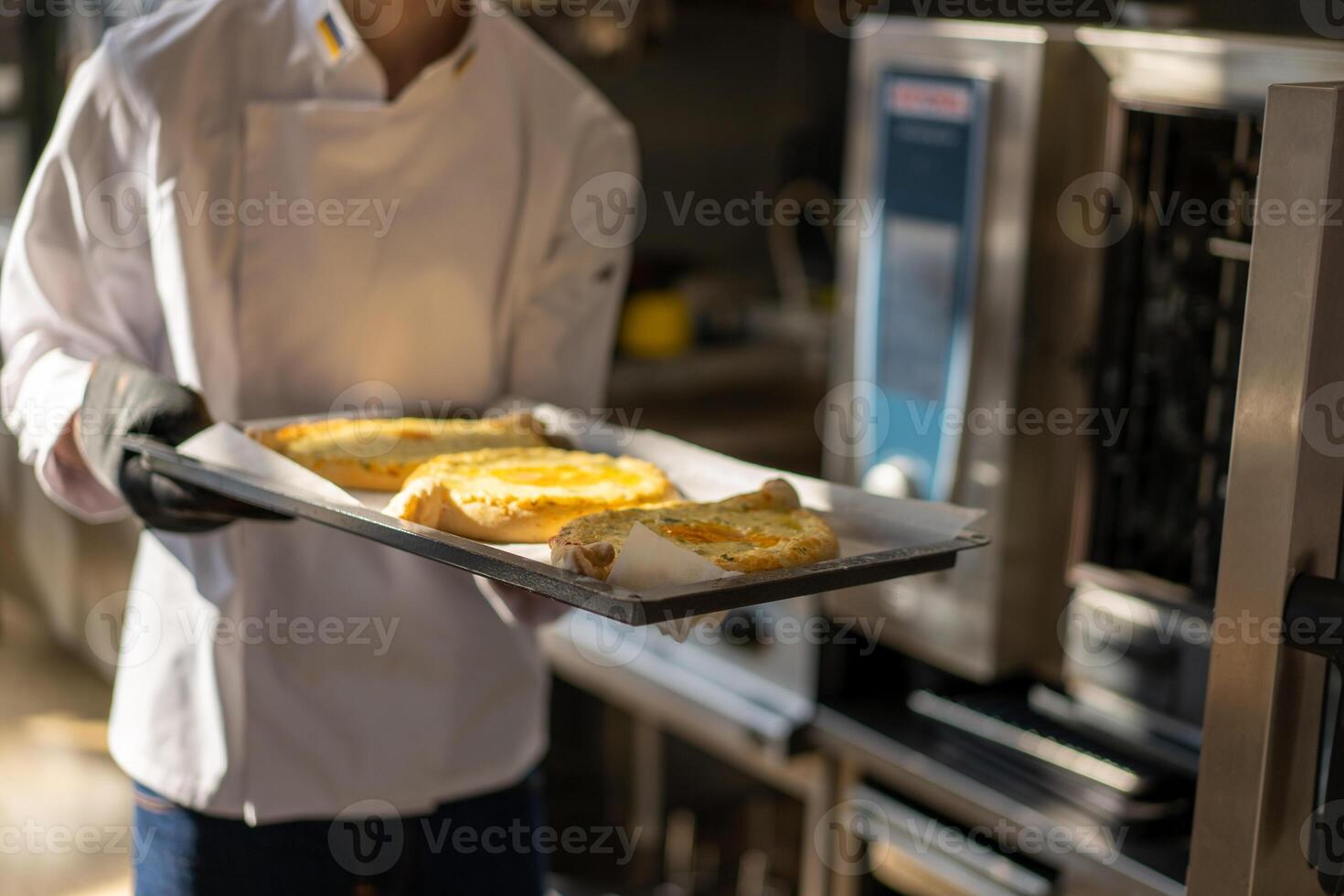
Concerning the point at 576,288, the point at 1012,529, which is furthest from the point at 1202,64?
the point at 576,288

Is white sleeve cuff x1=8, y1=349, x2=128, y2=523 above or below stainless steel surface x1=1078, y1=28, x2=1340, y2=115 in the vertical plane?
below

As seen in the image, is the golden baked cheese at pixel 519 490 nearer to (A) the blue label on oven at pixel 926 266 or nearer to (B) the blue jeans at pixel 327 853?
(B) the blue jeans at pixel 327 853

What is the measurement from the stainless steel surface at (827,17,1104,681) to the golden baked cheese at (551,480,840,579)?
0.61 metres

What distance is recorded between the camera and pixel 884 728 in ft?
6.07

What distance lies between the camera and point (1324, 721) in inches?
38.3

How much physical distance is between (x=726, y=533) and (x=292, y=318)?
0.56 meters

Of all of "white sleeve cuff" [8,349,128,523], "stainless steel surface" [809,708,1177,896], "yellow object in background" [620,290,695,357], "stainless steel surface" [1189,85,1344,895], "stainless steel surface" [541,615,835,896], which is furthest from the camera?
"yellow object in background" [620,290,695,357]

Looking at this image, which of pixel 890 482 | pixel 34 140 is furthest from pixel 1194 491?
pixel 34 140

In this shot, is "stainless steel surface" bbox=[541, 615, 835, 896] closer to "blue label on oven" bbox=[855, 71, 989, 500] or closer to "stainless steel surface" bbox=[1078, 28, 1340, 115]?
"blue label on oven" bbox=[855, 71, 989, 500]

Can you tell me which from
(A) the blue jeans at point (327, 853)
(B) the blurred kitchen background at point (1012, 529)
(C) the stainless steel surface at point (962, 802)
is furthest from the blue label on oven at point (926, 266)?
(A) the blue jeans at point (327, 853)

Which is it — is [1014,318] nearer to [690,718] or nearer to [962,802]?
[962,802]

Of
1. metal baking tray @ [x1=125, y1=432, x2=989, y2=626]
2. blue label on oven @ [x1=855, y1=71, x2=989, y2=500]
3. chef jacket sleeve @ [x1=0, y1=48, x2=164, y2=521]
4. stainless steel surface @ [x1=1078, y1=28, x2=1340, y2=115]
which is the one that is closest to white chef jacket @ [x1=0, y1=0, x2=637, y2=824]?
chef jacket sleeve @ [x1=0, y1=48, x2=164, y2=521]

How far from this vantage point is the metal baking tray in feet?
2.77

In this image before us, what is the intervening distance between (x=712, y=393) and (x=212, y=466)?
171 cm
